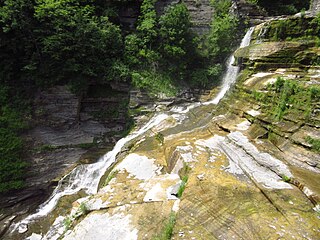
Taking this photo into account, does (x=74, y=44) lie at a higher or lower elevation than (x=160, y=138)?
higher

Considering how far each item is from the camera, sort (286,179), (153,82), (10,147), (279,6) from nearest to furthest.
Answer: (286,179) < (10,147) < (153,82) < (279,6)

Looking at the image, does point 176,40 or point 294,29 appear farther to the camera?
point 176,40

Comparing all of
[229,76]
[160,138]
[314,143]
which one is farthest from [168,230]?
[229,76]

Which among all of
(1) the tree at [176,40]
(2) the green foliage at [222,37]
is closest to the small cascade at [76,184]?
(1) the tree at [176,40]

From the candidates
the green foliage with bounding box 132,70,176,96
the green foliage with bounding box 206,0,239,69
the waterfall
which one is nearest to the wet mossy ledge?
the waterfall

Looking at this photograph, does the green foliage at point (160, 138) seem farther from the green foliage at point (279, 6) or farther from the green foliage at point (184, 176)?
the green foliage at point (279, 6)

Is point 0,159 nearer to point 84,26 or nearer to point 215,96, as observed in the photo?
point 84,26

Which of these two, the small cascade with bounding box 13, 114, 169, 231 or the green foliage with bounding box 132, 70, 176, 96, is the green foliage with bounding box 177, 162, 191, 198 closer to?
the small cascade with bounding box 13, 114, 169, 231

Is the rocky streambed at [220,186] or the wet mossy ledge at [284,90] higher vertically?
the wet mossy ledge at [284,90]

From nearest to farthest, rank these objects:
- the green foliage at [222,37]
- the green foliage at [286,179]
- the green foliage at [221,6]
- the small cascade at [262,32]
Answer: the green foliage at [286,179] → the small cascade at [262,32] → the green foliage at [222,37] → the green foliage at [221,6]

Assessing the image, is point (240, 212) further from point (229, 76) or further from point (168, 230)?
point (229, 76)

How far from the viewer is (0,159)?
31.6 feet

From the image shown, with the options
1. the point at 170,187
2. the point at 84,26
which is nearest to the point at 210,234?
the point at 170,187

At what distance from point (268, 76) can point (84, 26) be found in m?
8.74
